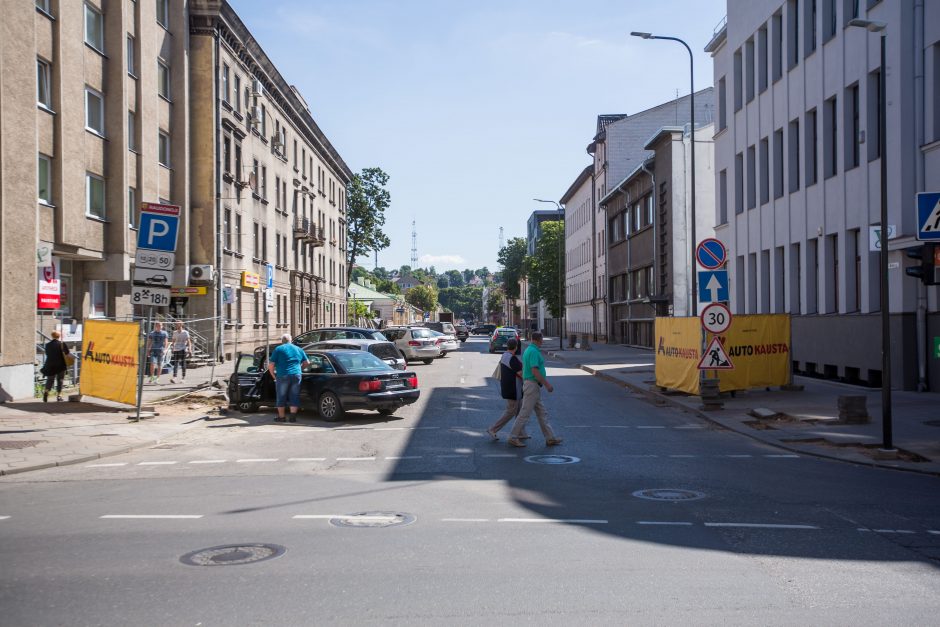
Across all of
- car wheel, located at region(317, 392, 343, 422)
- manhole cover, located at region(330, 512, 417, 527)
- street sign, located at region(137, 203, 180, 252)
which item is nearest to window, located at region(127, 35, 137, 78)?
street sign, located at region(137, 203, 180, 252)

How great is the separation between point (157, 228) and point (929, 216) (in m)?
12.1

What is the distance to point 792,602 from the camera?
536 centimetres

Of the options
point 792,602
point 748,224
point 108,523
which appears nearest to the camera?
point 792,602

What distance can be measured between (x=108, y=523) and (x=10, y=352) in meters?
13.0

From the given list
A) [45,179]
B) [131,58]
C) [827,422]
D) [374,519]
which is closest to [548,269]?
[131,58]

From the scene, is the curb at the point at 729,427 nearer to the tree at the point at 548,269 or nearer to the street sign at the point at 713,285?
the street sign at the point at 713,285

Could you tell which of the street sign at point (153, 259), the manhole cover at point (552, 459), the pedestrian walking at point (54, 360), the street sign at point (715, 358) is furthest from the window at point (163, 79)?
the manhole cover at point (552, 459)

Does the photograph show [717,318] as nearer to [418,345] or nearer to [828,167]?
[828,167]

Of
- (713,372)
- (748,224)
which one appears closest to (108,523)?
(713,372)

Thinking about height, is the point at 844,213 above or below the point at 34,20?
below

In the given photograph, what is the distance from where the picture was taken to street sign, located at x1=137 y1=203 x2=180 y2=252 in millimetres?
14602

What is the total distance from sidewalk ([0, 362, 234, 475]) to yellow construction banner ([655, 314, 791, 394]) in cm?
1097

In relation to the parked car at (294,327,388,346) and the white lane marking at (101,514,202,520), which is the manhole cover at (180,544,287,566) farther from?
the parked car at (294,327,388,346)

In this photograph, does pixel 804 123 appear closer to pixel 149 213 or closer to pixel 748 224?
pixel 748 224
